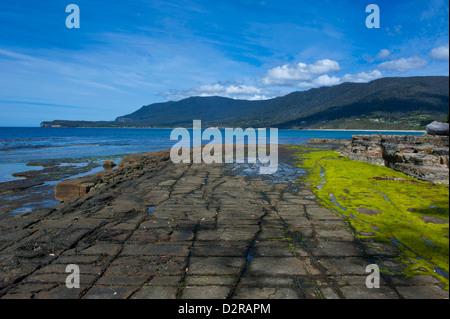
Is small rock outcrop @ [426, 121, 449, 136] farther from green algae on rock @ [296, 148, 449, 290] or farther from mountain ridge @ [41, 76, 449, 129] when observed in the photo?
mountain ridge @ [41, 76, 449, 129]

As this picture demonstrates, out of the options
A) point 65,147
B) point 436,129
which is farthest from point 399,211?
point 65,147

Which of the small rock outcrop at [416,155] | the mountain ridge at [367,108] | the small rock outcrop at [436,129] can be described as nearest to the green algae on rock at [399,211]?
the small rock outcrop at [416,155]

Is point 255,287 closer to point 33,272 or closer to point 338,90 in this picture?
point 33,272

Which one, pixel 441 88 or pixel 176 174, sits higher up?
pixel 441 88

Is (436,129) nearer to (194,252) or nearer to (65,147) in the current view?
(194,252)

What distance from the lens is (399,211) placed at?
19.5 ft

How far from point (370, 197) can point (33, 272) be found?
7.22m

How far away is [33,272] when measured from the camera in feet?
12.0

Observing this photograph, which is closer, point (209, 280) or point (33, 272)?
point (209, 280)

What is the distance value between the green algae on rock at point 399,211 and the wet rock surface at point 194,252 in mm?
299

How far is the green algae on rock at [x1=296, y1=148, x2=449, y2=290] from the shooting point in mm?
3943

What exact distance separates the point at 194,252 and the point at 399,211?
14.9ft
